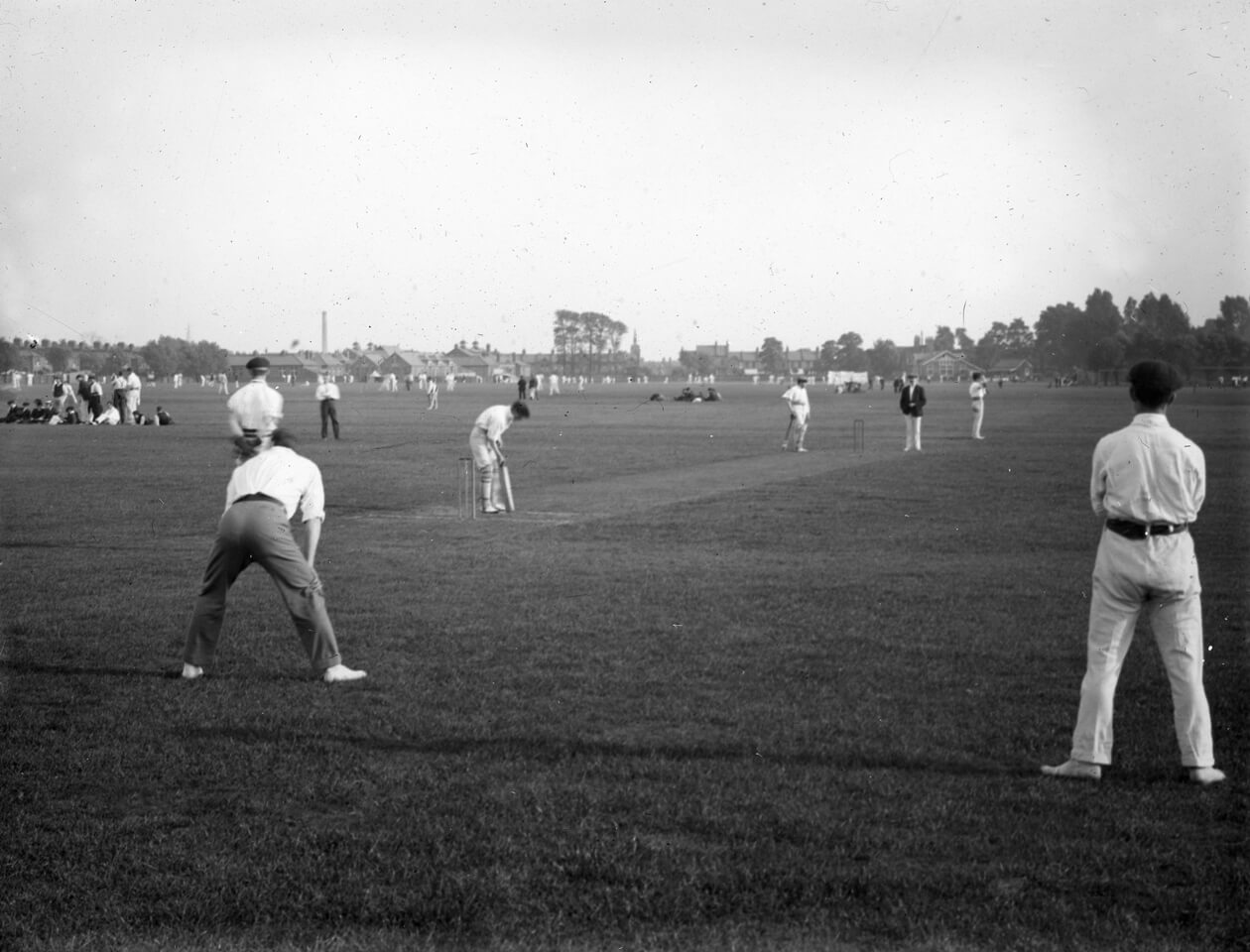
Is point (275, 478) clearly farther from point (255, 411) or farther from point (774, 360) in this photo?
point (774, 360)

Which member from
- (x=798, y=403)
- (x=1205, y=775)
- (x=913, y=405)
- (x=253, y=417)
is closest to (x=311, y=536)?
(x=253, y=417)

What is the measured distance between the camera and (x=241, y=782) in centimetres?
631

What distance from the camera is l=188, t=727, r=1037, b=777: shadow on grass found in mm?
6617

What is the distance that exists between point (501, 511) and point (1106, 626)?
13.6 metres

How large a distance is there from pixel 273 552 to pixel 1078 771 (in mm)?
4873

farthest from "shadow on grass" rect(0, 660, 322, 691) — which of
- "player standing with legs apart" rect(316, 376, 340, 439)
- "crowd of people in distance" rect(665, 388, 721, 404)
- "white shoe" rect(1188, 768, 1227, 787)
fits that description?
"crowd of people in distance" rect(665, 388, 721, 404)

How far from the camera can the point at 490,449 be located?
1895cm

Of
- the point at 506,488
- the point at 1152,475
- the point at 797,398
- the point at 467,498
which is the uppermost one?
the point at 1152,475

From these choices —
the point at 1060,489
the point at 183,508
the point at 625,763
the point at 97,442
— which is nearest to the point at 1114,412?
the point at 1060,489

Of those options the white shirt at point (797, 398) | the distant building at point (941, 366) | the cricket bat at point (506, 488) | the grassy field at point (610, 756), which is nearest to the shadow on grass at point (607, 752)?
the grassy field at point (610, 756)

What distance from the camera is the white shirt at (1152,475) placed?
6227mm

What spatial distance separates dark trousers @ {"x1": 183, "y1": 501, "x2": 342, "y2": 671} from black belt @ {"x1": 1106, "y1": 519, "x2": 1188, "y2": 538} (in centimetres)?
479

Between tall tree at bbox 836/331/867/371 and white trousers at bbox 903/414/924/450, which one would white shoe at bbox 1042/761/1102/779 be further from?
tall tree at bbox 836/331/867/371

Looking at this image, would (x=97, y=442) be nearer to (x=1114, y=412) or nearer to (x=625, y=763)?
(x=625, y=763)
